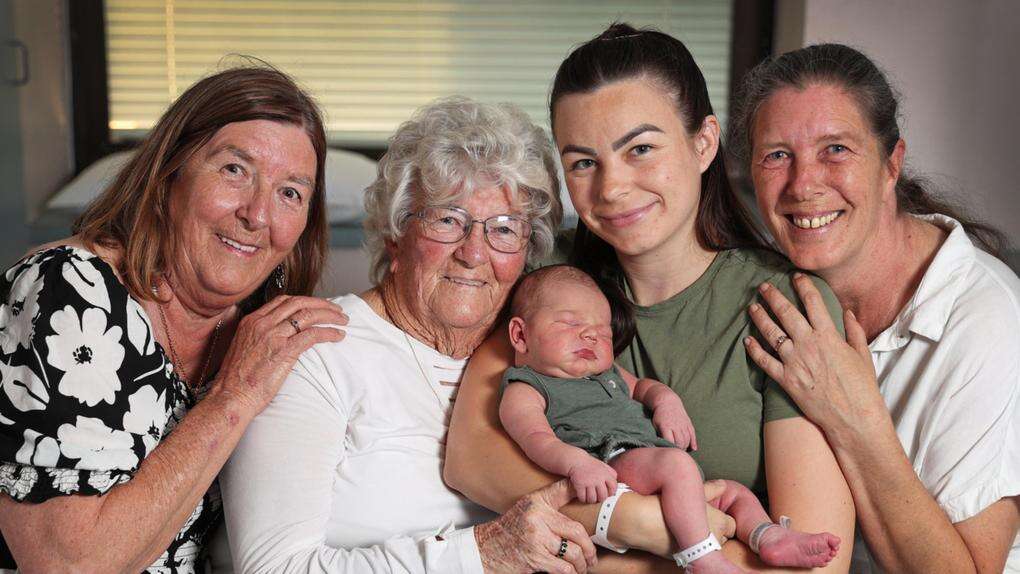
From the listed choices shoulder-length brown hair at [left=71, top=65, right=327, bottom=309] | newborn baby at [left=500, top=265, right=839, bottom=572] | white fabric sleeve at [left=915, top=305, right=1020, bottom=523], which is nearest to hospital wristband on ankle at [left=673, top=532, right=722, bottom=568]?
newborn baby at [left=500, top=265, right=839, bottom=572]

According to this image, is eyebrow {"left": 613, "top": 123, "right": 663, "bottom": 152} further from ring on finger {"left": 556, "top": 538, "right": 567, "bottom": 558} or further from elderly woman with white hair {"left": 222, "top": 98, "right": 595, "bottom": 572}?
ring on finger {"left": 556, "top": 538, "right": 567, "bottom": 558}

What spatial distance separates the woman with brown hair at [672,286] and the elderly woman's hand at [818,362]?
4cm

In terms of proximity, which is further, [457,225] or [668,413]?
[457,225]

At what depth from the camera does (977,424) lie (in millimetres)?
1814

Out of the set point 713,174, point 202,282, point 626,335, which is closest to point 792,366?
point 626,335

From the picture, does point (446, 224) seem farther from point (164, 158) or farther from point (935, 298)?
point (935, 298)

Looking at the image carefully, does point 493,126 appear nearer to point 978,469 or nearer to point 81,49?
point 978,469

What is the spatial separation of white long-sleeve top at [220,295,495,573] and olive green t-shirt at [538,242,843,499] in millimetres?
433

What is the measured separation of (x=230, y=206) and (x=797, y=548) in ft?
4.09

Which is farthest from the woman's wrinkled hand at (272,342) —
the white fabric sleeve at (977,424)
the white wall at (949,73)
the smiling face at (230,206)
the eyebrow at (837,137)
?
the white wall at (949,73)

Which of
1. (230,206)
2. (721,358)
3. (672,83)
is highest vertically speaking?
(672,83)

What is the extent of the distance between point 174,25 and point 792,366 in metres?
4.01

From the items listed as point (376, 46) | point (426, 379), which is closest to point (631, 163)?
point (426, 379)

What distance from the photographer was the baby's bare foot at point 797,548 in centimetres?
167
